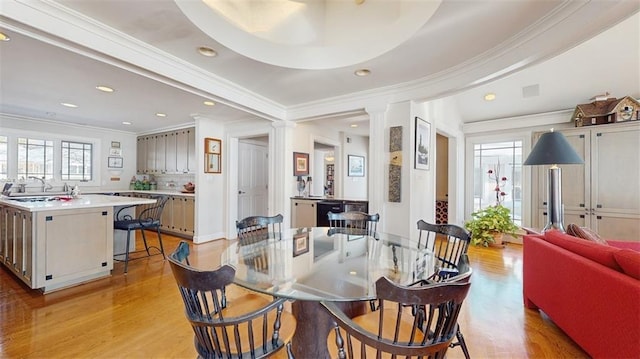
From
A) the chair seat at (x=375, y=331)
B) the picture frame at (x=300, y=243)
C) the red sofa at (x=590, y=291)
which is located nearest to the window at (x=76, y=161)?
the picture frame at (x=300, y=243)

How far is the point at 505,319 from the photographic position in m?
2.27

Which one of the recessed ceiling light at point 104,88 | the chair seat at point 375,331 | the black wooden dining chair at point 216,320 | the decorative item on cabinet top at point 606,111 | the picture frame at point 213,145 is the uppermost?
the recessed ceiling light at point 104,88

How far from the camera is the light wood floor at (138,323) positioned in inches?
72.7

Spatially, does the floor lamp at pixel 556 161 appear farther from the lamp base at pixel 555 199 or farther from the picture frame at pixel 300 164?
the picture frame at pixel 300 164

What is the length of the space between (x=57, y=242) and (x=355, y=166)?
5.47 metres

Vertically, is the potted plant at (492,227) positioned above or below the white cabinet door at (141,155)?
below

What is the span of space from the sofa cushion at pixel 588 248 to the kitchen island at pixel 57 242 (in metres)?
4.18

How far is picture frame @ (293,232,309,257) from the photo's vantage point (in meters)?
2.22

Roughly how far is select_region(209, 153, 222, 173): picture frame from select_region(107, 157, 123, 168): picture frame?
295 centimetres

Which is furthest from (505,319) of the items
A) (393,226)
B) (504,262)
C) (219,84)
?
(219,84)

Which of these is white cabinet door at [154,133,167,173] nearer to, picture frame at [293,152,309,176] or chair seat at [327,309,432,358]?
picture frame at [293,152,309,176]

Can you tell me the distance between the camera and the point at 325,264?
1.93 meters

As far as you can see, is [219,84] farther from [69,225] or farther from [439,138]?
[439,138]

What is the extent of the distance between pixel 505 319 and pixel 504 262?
5.90ft
